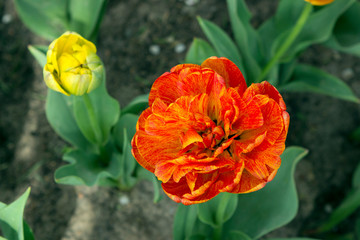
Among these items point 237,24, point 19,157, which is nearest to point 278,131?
point 237,24

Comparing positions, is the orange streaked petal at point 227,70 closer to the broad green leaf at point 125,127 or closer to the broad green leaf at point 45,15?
the broad green leaf at point 125,127

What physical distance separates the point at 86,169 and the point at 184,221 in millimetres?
312

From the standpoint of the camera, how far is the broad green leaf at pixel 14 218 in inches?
35.8

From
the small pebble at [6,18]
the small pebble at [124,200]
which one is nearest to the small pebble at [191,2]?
the small pebble at [6,18]

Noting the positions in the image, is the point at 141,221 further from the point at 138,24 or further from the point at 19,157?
the point at 138,24

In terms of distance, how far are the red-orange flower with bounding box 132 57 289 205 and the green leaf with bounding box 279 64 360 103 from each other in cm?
77

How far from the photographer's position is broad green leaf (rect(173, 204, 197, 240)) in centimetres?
108

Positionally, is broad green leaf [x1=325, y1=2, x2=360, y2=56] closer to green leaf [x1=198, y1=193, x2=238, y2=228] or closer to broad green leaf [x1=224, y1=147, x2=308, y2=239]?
broad green leaf [x1=224, y1=147, x2=308, y2=239]

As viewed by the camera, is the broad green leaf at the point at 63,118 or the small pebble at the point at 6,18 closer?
the broad green leaf at the point at 63,118

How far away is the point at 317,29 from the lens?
1386mm

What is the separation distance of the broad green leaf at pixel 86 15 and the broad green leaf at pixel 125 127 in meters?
0.39

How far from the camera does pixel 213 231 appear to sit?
3.94 ft

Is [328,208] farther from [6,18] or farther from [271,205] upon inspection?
[6,18]

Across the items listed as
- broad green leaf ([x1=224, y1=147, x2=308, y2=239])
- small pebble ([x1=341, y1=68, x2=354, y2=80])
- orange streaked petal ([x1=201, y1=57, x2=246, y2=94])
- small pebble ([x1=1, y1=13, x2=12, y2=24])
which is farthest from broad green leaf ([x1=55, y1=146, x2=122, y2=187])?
small pebble ([x1=341, y1=68, x2=354, y2=80])
